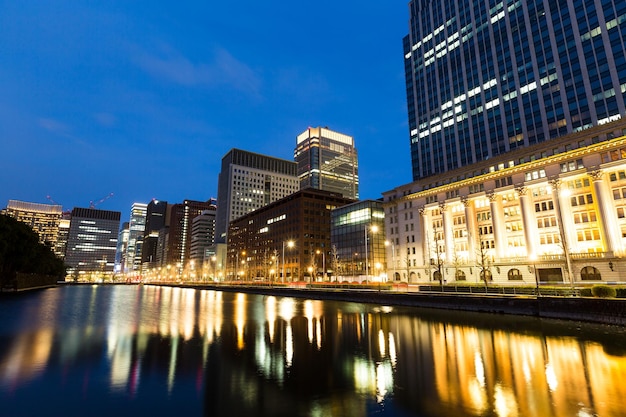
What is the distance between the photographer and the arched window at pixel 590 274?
62.7m

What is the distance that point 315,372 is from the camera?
1478 centimetres

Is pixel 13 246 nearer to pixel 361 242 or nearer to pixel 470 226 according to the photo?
pixel 361 242

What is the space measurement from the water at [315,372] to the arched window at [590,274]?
153 feet

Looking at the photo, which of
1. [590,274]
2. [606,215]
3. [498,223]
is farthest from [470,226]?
[606,215]

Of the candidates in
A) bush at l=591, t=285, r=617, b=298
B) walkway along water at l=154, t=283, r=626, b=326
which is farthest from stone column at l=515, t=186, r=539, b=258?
bush at l=591, t=285, r=617, b=298

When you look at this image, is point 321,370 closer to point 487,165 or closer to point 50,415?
point 50,415

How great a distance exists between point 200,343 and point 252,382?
31.7 feet

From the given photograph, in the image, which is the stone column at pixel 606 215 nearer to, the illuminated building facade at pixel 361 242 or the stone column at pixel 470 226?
the stone column at pixel 470 226

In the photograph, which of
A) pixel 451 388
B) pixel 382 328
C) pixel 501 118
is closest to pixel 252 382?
pixel 451 388

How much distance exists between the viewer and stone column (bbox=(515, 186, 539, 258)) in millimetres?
73956

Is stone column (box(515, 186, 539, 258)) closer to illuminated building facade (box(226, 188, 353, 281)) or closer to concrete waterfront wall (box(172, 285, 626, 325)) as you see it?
concrete waterfront wall (box(172, 285, 626, 325))

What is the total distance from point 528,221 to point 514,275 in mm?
12389

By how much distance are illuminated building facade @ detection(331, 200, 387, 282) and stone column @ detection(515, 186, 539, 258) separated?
44.9 meters

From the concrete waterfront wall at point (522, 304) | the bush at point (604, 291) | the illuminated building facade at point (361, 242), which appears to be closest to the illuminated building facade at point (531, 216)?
the illuminated building facade at point (361, 242)
